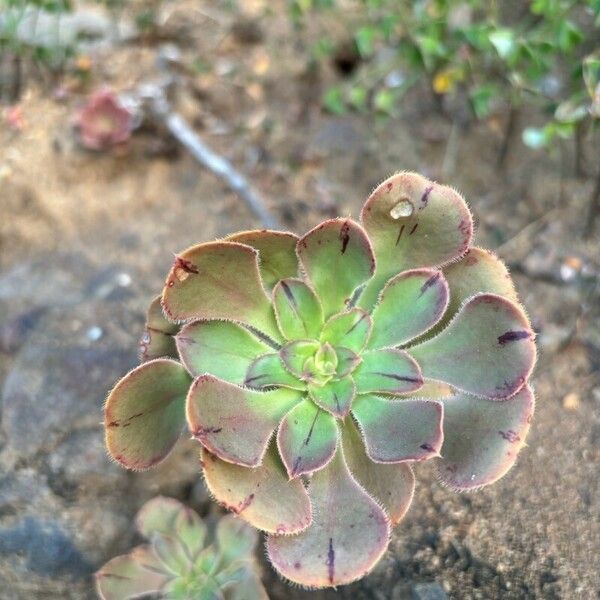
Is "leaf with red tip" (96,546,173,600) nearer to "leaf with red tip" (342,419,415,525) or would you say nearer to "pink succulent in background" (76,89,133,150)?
"leaf with red tip" (342,419,415,525)

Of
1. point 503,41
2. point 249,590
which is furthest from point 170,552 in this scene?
point 503,41

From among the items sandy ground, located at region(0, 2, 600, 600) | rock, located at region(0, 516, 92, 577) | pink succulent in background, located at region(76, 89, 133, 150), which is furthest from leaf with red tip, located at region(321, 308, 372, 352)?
pink succulent in background, located at region(76, 89, 133, 150)

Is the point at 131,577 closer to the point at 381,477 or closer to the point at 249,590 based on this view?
the point at 249,590

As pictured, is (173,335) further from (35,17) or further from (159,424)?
(35,17)

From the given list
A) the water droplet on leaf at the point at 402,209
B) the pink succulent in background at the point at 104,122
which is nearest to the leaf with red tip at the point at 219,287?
the water droplet on leaf at the point at 402,209

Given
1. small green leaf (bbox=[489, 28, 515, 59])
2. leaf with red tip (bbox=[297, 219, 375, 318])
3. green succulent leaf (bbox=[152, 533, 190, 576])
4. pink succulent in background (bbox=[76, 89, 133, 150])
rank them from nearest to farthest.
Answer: leaf with red tip (bbox=[297, 219, 375, 318]) < green succulent leaf (bbox=[152, 533, 190, 576]) < small green leaf (bbox=[489, 28, 515, 59]) < pink succulent in background (bbox=[76, 89, 133, 150])

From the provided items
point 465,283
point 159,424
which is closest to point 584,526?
point 465,283
